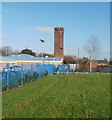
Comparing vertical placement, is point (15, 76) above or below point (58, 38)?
below

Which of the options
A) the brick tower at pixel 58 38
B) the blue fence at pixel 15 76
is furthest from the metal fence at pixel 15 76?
the brick tower at pixel 58 38

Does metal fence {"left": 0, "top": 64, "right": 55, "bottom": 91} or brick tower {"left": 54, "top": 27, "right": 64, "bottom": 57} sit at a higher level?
brick tower {"left": 54, "top": 27, "right": 64, "bottom": 57}

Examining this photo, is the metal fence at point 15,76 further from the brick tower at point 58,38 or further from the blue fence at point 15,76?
the brick tower at point 58,38

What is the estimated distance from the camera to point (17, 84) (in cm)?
1423

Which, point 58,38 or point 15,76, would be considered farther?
point 58,38

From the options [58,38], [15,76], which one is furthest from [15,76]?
[58,38]

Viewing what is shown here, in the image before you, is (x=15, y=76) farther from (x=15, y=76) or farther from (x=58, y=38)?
(x=58, y=38)

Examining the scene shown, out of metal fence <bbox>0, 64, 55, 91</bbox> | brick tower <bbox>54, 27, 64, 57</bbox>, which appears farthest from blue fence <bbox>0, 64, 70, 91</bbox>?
brick tower <bbox>54, 27, 64, 57</bbox>

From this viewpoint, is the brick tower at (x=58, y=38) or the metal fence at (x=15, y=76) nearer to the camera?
the metal fence at (x=15, y=76)

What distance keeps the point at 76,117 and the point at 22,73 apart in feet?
33.9

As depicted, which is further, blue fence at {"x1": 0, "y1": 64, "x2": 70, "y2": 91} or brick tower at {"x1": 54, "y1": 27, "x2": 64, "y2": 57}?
brick tower at {"x1": 54, "y1": 27, "x2": 64, "y2": 57}

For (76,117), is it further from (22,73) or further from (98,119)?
(22,73)

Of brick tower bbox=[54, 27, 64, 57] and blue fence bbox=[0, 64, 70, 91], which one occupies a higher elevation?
brick tower bbox=[54, 27, 64, 57]

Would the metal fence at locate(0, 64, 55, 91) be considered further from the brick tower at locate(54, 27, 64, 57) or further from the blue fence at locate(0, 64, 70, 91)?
the brick tower at locate(54, 27, 64, 57)
